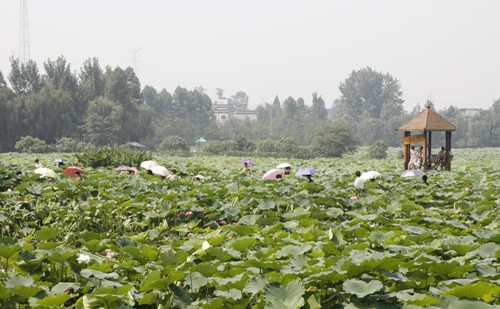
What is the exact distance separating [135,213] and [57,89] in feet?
127

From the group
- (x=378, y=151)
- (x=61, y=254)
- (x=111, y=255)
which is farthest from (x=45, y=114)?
(x=61, y=254)

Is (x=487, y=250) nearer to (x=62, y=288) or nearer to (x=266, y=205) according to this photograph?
(x=62, y=288)

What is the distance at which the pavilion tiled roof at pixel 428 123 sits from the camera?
14.8m

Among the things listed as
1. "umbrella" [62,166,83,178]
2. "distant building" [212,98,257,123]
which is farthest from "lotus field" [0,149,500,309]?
"distant building" [212,98,257,123]

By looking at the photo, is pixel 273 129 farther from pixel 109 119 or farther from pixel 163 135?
pixel 109 119

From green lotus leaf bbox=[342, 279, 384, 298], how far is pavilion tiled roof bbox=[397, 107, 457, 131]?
12.6 meters

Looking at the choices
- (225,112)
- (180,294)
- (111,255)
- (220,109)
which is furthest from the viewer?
(220,109)

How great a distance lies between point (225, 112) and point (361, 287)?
128 meters

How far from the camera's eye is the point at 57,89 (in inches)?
A: 1666

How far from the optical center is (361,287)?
2693mm

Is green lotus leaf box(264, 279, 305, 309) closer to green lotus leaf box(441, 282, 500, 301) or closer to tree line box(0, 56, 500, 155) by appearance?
green lotus leaf box(441, 282, 500, 301)

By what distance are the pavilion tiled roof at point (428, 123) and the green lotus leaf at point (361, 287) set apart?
12.6 metres

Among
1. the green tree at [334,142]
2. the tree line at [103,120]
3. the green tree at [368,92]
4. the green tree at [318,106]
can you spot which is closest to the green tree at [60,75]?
the tree line at [103,120]

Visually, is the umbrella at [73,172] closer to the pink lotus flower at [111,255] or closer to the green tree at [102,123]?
the pink lotus flower at [111,255]
